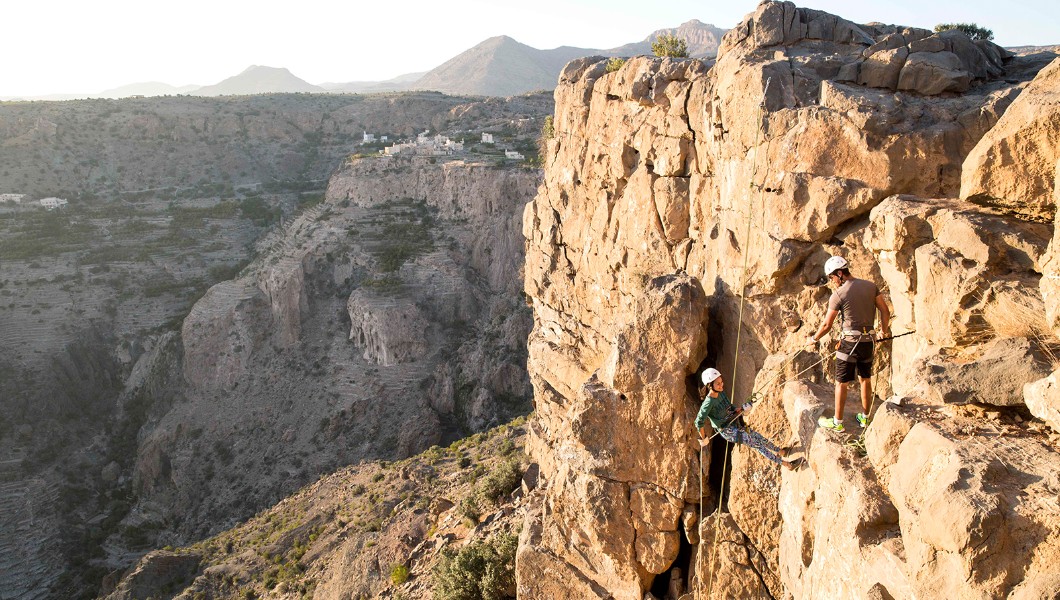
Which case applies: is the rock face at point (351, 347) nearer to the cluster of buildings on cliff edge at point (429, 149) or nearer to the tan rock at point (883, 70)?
the cluster of buildings on cliff edge at point (429, 149)

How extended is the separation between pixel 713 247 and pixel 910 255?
147 inches

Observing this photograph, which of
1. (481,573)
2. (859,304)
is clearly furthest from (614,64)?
(481,573)

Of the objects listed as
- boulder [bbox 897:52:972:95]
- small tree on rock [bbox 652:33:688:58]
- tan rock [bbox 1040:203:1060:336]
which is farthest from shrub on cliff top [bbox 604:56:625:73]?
Answer: tan rock [bbox 1040:203:1060:336]

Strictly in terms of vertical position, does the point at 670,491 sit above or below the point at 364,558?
above

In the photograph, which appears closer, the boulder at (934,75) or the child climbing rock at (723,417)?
the child climbing rock at (723,417)

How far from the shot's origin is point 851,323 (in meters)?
7.18

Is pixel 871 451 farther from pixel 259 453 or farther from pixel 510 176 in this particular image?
pixel 510 176

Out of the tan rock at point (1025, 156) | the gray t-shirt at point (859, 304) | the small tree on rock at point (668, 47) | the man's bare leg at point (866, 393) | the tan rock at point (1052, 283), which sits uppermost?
the small tree on rock at point (668, 47)

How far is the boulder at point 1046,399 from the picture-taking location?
492cm

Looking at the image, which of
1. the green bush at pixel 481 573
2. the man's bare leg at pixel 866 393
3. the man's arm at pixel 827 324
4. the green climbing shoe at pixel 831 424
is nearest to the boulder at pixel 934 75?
the man's arm at pixel 827 324

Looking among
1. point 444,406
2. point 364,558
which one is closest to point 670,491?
point 364,558

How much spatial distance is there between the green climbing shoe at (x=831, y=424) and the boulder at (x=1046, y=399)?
1848 mm

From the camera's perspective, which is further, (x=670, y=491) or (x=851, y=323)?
(x=670, y=491)

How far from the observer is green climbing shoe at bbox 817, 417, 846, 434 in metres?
6.79
